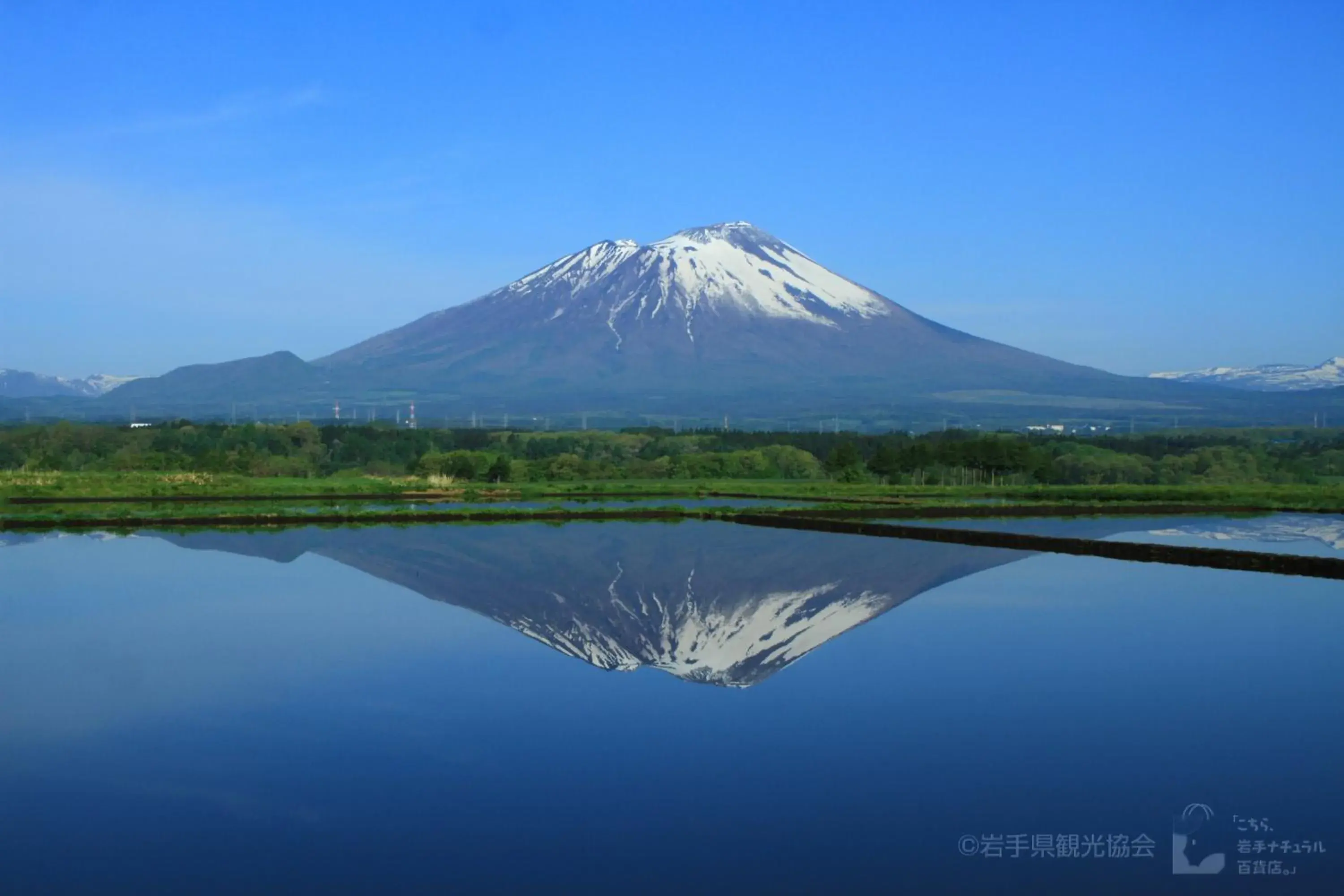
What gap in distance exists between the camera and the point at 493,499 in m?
30.5

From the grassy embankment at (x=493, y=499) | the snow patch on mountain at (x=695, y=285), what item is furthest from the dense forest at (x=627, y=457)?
the snow patch on mountain at (x=695, y=285)

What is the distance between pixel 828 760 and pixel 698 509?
1920cm

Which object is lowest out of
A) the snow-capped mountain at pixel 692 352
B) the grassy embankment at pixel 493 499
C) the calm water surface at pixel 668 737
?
the calm water surface at pixel 668 737

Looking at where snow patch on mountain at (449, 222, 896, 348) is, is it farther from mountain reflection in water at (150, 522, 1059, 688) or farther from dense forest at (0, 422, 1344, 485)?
mountain reflection in water at (150, 522, 1059, 688)

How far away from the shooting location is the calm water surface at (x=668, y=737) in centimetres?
→ 563

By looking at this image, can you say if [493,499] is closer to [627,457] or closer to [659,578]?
[659,578]

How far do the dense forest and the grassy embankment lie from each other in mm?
3018

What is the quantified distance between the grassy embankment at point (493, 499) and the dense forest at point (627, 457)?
3.02m

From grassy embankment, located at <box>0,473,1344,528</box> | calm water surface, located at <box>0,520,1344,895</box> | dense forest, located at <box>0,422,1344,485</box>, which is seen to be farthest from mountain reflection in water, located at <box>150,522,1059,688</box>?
dense forest, located at <box>0,422,1344,485</box>

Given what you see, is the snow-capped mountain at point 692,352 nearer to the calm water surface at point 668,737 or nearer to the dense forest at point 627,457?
the dense forest at point 627,457

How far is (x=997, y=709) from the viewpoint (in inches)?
330

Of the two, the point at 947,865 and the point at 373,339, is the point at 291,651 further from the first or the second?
the point at 373,339

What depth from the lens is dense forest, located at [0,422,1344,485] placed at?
3950 centimetres

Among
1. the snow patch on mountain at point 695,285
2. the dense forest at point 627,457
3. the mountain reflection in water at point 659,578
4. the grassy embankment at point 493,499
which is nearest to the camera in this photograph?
the mountain reflection in water at point 659,578
